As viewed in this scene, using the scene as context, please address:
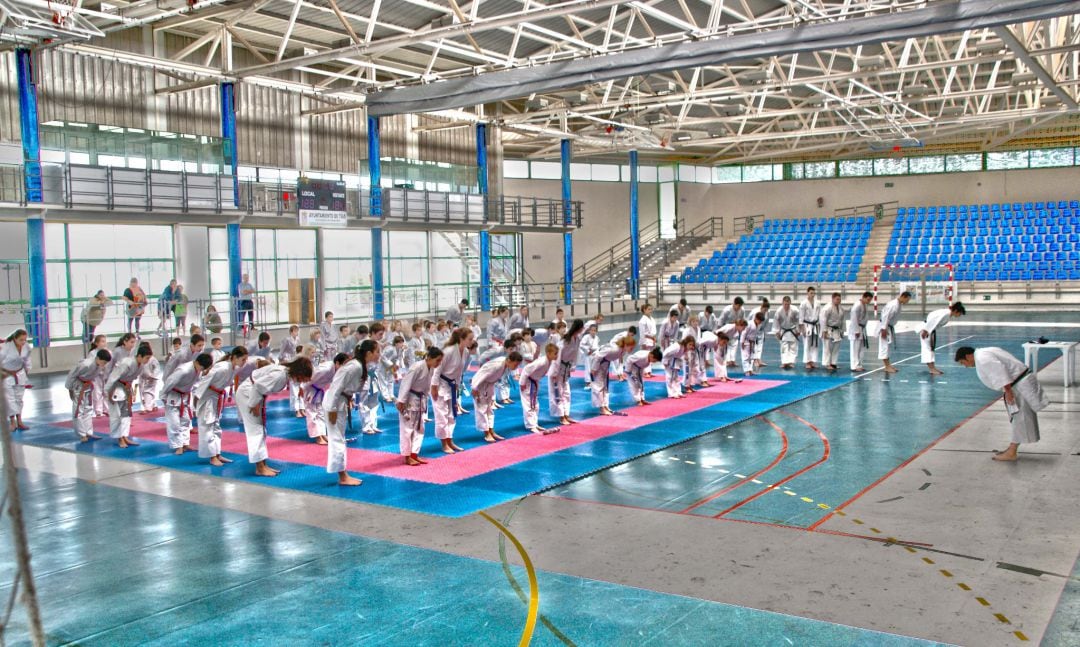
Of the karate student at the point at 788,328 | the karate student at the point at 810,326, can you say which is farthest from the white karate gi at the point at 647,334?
the karate student at the point at 810,326

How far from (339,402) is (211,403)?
2.49 metres

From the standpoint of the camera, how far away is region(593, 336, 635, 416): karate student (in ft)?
→ 44.9

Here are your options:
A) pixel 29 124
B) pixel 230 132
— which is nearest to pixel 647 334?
pixel 230 132

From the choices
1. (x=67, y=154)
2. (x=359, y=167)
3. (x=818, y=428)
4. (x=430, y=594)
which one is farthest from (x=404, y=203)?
(x=430, y=594)

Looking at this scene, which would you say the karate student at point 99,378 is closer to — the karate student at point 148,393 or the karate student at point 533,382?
the karate student at point 148,393

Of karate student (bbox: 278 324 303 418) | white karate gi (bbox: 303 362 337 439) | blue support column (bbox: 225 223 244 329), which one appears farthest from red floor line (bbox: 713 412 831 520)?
blue support column (bbox: 225 223 244 329)

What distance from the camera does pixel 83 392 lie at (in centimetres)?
1294

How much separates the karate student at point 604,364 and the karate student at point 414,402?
11.8 feet

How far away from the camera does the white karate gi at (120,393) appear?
40.3 feet

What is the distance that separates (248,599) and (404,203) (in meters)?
23.8

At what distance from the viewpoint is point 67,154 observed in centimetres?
2245

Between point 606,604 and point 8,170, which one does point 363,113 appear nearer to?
point 8,170

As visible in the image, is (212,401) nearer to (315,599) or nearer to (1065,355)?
(315,599)

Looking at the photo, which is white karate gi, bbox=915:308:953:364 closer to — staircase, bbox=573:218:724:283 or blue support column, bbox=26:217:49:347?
blue support column, bbox=26:217:49:347
